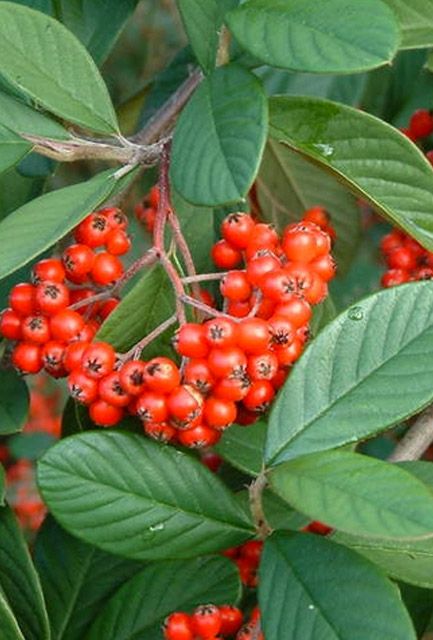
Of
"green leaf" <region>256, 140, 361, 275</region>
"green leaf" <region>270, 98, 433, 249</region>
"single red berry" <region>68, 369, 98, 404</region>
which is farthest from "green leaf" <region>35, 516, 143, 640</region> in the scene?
"green leaf" <region>256, 140, 361, 275</region>

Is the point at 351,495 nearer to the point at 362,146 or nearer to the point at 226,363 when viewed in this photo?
the point at 226,363

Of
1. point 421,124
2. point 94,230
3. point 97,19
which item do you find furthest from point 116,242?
point 421,124

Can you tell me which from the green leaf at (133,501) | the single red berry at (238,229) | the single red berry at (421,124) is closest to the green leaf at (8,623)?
the green leaf at (133,501)

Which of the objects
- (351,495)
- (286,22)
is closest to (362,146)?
(286,22)

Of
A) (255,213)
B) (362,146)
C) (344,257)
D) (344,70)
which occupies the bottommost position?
(344,257)

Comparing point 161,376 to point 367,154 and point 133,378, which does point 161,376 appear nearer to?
point 133,378

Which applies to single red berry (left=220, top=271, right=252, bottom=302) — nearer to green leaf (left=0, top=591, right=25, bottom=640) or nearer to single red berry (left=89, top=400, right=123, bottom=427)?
single red berry (left=89, top=400, right=123, bottom=427)

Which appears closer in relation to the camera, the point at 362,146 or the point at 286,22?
the point at 286,22
